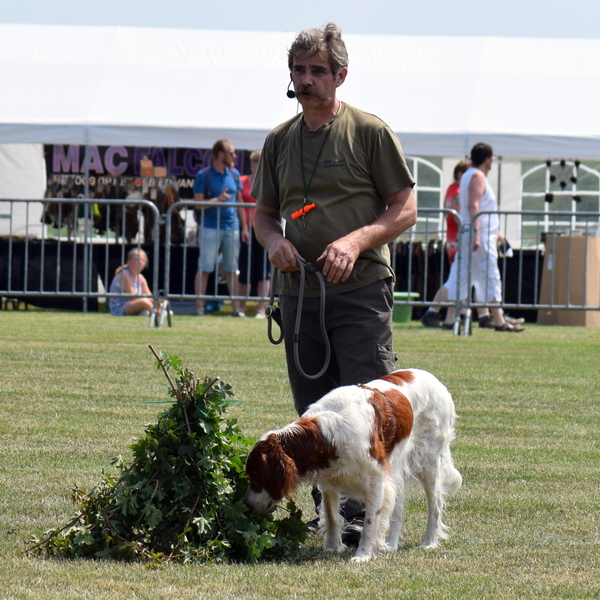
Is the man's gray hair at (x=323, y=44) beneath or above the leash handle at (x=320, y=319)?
above

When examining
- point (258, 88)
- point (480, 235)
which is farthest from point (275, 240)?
point (258, 88)

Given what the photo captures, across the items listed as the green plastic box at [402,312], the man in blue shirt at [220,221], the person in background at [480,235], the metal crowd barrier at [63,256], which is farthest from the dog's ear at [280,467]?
the metal crowd barrier at [63,256]

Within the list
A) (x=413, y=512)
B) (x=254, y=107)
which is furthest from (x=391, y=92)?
(x=413, y=512)

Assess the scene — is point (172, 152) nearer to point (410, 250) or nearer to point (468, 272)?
point (410, 250)

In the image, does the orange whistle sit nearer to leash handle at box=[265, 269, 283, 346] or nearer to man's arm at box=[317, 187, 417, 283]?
man's arm at box=[317, 187, 417, 283]

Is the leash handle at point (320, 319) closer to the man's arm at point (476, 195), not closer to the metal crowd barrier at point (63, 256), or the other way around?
the man's arm at point (476, 195)

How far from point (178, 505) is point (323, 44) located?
1867 mm

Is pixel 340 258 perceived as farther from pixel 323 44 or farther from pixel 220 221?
pixel 220 221

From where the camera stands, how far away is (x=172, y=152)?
18.9 m

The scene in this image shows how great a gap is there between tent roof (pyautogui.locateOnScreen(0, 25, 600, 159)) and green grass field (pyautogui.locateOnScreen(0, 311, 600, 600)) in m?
3.94

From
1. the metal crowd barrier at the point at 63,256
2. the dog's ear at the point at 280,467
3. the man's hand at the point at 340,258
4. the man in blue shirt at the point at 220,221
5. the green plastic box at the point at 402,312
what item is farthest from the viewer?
the metal crowd barrier at the point at 63,256

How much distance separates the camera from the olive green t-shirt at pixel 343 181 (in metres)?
4.23

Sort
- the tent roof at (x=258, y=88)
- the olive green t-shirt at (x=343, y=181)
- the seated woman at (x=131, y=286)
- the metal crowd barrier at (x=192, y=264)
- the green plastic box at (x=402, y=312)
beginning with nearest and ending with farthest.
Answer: the olive green t-shirt at (x=343, y=181), the metal crowd barrier at (x=192, y=264), the seated woman at (x=131, y=286), the green plastic box at (x=402, y=312), the tent roof at (x=258, y=88)

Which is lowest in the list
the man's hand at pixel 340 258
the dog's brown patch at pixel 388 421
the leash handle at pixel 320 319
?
the dog's brown patch at pixel 388 421
